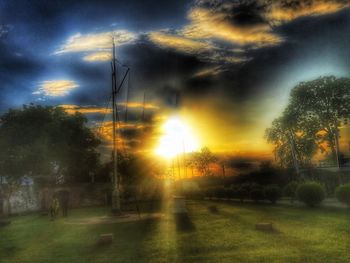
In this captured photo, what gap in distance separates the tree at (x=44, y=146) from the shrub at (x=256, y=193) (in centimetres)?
2112

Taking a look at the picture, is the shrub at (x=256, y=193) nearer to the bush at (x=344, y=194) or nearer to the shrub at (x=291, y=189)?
the shrub at (x=291, y=189)

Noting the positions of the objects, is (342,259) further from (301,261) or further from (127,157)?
(127,157)

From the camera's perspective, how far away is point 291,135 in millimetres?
54750

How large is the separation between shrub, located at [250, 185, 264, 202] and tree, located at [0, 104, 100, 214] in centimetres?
2112

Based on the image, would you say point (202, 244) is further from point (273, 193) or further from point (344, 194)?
point (273, 193)

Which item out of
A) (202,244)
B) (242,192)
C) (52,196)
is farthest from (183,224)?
(52,196)

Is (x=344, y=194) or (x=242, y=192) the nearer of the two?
(x=344, y=194)

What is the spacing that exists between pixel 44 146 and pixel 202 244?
3097 cm

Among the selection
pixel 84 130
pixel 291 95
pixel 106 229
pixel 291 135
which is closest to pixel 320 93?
pixel 291 95

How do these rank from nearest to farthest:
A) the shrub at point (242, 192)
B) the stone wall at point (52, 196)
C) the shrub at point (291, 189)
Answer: the shrub at point (291, 189)
the shrub at point (242, 192)
the stone wall at point (52, 196)

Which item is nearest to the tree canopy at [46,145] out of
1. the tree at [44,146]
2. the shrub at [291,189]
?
the tree at [44,146]

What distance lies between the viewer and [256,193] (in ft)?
114

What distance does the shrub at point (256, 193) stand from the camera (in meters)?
34.1

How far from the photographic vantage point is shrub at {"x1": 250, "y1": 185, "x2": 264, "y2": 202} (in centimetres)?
3408
